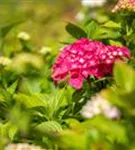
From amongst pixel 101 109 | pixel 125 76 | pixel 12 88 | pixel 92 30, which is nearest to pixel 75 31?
pixel 92 30

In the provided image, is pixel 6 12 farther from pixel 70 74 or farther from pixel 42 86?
pixel 70 74

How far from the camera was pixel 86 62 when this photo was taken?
1.87 metres

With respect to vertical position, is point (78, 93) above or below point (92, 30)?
below

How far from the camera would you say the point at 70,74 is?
1.89 metres

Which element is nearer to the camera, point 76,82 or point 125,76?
point 125,76

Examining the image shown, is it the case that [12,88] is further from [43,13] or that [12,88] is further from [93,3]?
[43,13]

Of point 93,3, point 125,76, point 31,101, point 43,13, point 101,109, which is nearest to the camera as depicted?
point 125,76

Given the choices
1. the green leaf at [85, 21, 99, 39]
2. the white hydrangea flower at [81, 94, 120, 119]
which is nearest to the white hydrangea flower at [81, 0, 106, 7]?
the green leaf at [85, 21, 99, 39]

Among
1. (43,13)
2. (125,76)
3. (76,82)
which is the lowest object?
(43,13)

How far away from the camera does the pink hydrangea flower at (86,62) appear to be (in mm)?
1864

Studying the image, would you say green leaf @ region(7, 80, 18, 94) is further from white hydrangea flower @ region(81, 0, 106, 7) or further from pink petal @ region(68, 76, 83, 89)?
white hydrangea flower @ region(81, 0, 106, 7)

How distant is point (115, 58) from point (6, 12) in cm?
529

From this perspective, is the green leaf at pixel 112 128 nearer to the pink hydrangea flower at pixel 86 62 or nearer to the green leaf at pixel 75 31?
the pink hydrangea flower at pixel 86 62

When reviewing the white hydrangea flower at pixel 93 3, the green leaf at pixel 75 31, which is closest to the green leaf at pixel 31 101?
the green leaf at pixel 75 31
